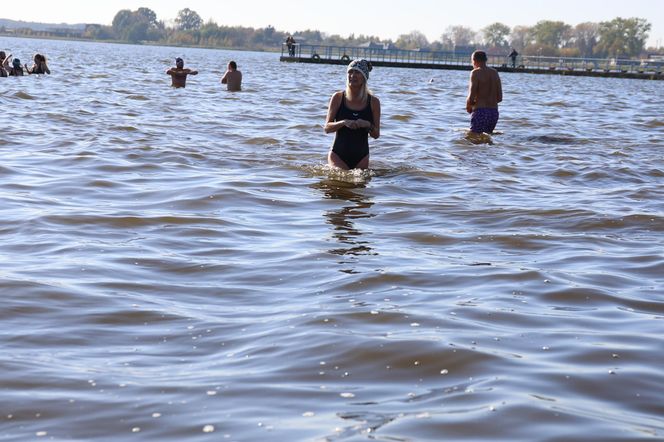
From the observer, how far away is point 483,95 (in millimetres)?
15617

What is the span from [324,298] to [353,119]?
5.33 metres

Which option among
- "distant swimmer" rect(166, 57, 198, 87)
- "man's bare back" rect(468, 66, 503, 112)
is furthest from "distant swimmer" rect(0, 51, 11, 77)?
"man's bare back" rect(468, 66, 503, 112)

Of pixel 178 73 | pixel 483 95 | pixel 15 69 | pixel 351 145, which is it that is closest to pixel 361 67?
pixel 351 145

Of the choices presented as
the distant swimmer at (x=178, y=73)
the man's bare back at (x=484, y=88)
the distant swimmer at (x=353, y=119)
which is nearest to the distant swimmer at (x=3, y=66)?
the distant swimmer at (x=178, y=73)

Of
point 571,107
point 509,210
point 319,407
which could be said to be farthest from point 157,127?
point 571,107

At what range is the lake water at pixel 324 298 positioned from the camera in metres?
3.76

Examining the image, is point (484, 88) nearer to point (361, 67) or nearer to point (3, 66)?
point (361, 67)

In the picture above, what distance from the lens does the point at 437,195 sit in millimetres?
9914

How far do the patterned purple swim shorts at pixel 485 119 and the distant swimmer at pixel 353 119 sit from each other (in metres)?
5.19

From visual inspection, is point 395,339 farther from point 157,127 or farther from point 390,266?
point 157,127

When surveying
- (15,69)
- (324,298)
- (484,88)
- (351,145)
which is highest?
(484,88)

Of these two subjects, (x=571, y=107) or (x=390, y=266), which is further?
(x=571, y=107)

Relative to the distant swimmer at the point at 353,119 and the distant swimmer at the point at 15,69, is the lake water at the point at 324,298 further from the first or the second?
the distant swimmer at the point at 15,69

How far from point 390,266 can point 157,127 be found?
10089 mm
